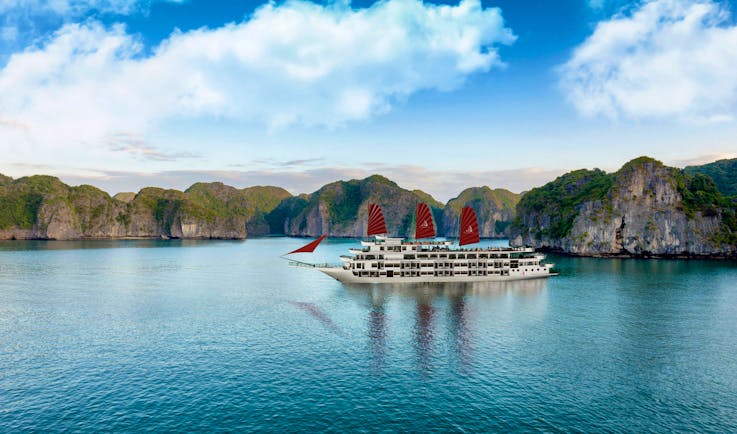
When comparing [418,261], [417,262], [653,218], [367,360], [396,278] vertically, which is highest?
[653,218]

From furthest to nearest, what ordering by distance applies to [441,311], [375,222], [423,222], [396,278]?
1. [423,222]
2. [375,222]
3. [396,278]
4. [441,311]

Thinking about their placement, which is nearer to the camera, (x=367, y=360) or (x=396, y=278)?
(x=367, y=360)

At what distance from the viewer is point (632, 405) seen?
107 feet

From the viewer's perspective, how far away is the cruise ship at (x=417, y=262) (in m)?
91.4

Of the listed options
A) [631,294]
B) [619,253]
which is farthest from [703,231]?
[631,294]

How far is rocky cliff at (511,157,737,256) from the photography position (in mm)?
154125

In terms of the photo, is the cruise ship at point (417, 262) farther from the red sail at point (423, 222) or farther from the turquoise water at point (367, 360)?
the turquoise water at point (367, 360)

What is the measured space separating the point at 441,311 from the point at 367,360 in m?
24.8

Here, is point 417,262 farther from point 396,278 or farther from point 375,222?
point 375,222

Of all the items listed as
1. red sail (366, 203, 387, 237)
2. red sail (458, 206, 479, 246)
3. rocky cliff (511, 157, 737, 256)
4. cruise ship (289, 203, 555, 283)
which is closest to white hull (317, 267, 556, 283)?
cruise ship (289, 203, 555, 283)

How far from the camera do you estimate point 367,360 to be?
1665 inches

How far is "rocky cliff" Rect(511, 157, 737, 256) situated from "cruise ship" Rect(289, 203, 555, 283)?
278ft

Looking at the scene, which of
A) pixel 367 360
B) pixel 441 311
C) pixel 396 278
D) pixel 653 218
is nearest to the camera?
pixel 367 360

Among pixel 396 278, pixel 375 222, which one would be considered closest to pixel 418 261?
pixel 396 278
